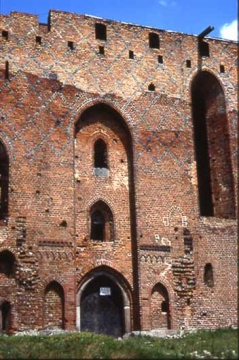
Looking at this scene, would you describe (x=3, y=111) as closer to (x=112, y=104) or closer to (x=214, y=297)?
(x=112, y=104)

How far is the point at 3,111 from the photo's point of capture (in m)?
17.4

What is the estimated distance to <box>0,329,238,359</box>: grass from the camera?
11.5 metres

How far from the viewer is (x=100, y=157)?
19.0 meters

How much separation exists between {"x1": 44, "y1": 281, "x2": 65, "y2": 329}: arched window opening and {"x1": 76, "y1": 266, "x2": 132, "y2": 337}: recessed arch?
0.70 meters

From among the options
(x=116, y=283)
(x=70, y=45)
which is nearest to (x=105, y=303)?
(x=116, y=283)

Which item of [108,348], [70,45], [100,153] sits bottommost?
[108,348]

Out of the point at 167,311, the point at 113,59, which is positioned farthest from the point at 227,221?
Result: the point at 113,59

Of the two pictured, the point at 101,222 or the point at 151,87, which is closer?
the point at 101,222

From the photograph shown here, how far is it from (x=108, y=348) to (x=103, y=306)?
5.25m

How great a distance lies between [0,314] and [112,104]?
7516mm

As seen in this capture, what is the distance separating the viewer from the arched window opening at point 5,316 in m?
15.8

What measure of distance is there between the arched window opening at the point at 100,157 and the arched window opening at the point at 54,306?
409cm

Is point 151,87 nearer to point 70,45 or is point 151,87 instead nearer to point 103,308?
point 70,45

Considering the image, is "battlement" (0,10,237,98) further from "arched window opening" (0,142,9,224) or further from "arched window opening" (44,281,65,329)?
"arched window opening" (44,281,65,329)
